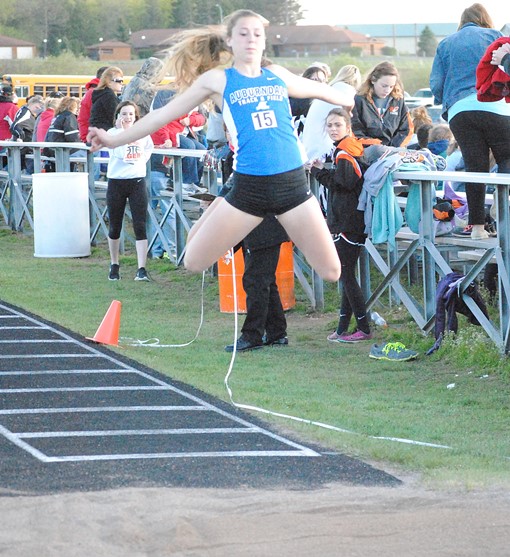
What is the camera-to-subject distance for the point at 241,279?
1215cm

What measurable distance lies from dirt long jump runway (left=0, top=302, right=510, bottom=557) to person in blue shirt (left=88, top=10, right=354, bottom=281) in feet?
3.73

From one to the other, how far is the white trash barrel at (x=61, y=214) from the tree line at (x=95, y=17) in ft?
340

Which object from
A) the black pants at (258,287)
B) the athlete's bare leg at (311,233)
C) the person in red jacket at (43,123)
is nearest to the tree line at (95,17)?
the person in red jacket at (43,123)

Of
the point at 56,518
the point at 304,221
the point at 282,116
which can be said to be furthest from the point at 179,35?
the point at 56,518

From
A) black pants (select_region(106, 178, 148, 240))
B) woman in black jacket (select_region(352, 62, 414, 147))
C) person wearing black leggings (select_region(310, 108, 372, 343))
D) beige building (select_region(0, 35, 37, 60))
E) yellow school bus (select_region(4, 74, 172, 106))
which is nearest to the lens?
person wearing black leggings (select_region(310, 108, 372, 343))

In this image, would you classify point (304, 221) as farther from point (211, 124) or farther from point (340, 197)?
point (211, 124)

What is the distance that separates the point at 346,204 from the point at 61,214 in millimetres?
7066

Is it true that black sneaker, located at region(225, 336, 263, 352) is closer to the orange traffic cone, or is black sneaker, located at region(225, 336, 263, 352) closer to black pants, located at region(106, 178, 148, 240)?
the orange traffic cone

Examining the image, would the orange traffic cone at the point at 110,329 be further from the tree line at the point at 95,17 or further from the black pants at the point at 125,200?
the tree line at the point at 95,17

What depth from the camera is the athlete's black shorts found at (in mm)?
7312

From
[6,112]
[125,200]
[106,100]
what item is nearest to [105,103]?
[106,100]

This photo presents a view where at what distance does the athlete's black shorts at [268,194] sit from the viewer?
24.0ft

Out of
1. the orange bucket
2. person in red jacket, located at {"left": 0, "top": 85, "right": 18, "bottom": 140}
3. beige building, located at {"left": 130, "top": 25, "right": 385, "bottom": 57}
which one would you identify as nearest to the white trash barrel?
the orange bucket

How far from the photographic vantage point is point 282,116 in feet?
24.3
